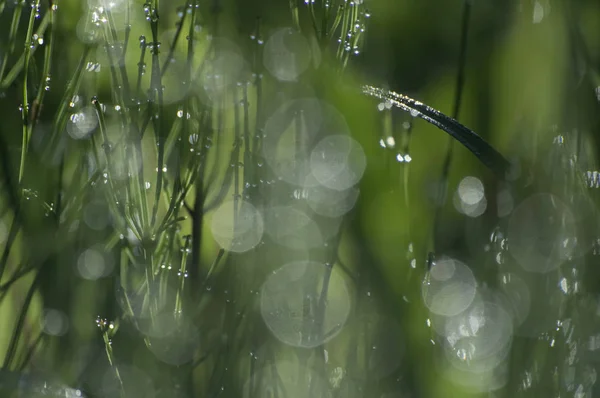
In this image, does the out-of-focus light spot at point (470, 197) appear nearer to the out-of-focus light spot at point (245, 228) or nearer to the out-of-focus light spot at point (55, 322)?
the out-of-focus light spot at point (245, 228)

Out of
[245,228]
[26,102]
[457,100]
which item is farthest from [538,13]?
[26,102]

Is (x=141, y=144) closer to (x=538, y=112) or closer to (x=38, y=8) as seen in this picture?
(x=38, y=8)

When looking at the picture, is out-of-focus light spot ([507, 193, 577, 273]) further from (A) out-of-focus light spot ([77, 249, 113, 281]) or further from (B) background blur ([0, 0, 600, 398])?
(A) out-of-focus light spot ([77, 249, 113, 281])

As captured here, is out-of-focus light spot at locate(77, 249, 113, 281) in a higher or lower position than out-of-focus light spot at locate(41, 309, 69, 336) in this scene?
higher

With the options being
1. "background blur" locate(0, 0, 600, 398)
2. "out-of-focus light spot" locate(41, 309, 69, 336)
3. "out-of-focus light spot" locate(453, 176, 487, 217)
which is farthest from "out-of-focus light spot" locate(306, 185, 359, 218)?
"out-of-focus light spot" locate(41, 309, 69, 336)

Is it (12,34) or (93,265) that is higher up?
(12,34)

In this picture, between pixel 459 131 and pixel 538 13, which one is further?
pixel 538 13

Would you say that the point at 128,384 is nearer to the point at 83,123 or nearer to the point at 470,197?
the point at 83,123

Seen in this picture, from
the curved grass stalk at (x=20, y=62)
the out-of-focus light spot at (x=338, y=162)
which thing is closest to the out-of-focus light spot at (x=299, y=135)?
the out-of-focus light spot at (x=338, y=162)
